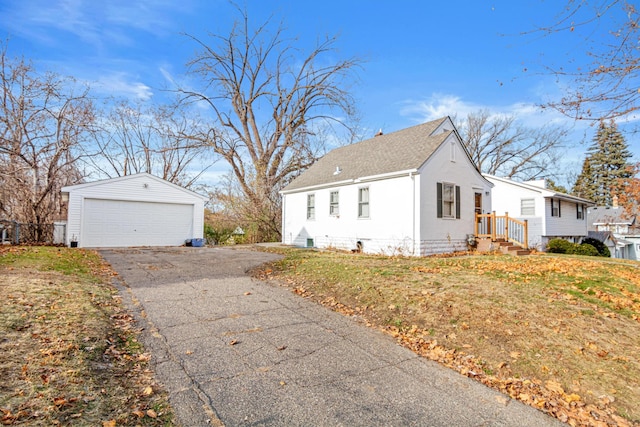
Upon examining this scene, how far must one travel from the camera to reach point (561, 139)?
104 feet

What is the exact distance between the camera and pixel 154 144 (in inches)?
1147

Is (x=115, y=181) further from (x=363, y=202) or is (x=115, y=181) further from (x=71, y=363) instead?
(x=71, y=363)

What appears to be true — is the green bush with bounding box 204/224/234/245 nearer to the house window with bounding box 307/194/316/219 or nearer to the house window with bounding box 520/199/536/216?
the house window with bounding box 307/194/316/219

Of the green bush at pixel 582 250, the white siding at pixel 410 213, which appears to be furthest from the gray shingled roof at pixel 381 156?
the green bush at pixel 582 250

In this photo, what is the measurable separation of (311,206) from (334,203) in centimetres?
196

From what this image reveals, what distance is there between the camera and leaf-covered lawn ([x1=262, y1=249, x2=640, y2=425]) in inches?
131

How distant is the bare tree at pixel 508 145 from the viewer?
33.2m

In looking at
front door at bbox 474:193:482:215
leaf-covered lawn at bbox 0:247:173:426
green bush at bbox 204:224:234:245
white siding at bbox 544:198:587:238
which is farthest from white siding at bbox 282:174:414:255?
Result: white siding at bbox 544:198:587:238

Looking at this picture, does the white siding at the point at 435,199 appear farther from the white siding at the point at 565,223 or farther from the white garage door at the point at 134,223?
the white garage door at the point at 134,223

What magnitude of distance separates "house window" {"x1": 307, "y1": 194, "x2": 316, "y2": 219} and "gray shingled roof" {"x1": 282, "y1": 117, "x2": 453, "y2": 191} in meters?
0.65

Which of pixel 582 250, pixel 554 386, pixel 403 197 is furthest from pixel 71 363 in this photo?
pixel 582 250

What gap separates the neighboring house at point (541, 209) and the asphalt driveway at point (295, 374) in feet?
65.2

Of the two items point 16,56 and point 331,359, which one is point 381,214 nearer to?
point 331,359

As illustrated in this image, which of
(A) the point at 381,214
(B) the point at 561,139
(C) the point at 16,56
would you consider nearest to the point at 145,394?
(A) the point at 381,214
